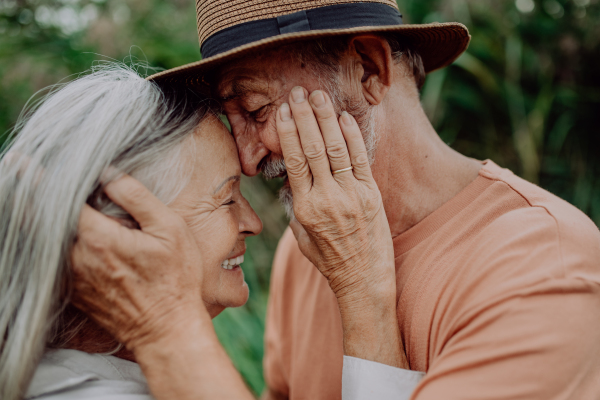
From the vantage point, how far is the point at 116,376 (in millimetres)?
1446

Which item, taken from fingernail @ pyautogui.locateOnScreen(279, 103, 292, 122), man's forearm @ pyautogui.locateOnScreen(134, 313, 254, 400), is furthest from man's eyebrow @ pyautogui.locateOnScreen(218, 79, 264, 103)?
man's forearm @ pyautogui.locateOnScreen(134, 313, 254, 400)

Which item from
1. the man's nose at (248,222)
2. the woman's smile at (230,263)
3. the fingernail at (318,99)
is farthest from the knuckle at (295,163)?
the woman's smile at (230,263)

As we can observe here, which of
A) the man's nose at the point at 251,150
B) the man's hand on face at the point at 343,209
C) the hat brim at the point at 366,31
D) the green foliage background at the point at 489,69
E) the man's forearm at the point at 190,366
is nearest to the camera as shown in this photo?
the man's forearm at the point at 190,366

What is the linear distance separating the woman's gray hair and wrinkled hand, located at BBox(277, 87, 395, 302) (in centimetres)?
41

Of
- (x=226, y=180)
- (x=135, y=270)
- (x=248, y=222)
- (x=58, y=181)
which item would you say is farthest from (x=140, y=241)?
(x=248, y=222)

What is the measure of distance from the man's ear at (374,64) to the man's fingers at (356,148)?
18 cm

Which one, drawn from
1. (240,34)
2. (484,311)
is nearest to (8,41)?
(240,34)

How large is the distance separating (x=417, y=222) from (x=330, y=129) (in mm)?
584

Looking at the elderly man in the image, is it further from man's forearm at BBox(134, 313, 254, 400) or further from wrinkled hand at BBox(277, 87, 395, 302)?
man's forearm at BBox(134, 313, 254, 400)

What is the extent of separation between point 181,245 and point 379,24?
1.09m

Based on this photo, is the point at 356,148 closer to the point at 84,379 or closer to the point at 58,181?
the point at 58,181

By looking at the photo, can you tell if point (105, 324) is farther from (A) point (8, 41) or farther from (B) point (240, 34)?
(A) point (8, 41)

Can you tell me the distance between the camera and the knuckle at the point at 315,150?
5.22 ft

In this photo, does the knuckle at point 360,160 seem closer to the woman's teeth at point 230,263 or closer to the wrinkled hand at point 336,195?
the wrinkled hand at point 336,195
